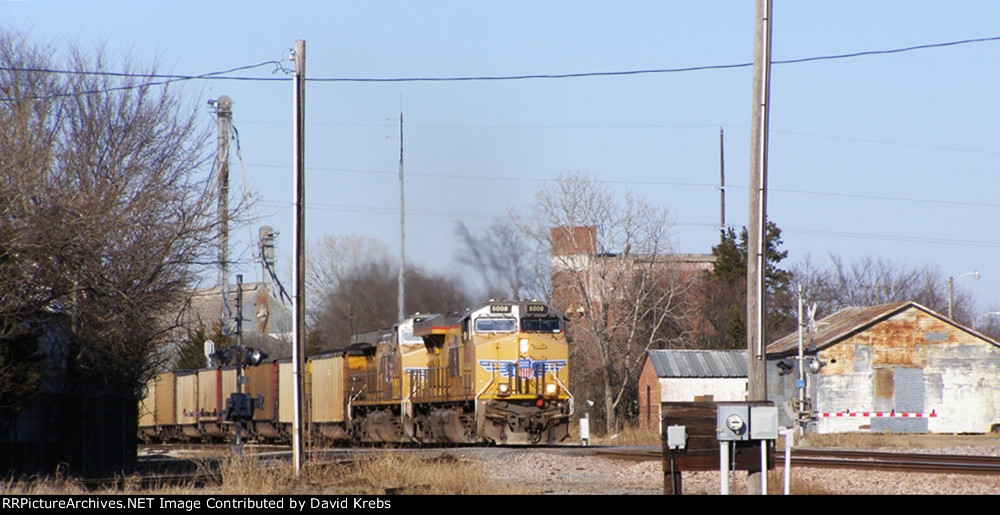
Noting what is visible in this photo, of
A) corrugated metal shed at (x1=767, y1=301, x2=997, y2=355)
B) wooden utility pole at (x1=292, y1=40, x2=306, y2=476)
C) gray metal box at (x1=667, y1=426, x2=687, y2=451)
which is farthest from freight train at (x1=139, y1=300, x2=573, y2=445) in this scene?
corrugated metal shed at (x1=767, y1=301, x2=997, y2=355)

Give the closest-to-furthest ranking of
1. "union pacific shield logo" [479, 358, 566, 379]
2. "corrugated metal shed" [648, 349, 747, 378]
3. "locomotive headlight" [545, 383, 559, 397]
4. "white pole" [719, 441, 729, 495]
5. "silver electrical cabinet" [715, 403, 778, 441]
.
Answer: "white pole" [719, 441, 729, 495], "silver electrical cabinet" [715, 403, 778, 441], "union pacific shield logo" [479, 358, 566, 379], "locomotive headlight" [545, 383, 559, 397], "corrugated metal shed" [648, 349, 747, 378]

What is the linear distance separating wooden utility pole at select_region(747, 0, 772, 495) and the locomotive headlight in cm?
1254

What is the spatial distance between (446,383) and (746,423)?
53.8ft

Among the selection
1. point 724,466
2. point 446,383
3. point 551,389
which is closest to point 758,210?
point 724,466

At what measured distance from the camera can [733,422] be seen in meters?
12.1

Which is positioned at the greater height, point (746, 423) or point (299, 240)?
point (299, 240)

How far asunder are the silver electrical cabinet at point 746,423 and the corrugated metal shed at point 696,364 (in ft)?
96.5

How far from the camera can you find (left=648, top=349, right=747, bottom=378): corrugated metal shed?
1646 inches

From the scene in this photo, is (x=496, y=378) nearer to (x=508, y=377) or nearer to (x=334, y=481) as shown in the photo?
(x=508, y=377)

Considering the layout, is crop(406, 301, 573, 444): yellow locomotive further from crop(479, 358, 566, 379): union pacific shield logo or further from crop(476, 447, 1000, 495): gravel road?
crop(476, 447, 1000, 495): gravel road

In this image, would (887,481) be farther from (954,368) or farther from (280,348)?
(280,348)

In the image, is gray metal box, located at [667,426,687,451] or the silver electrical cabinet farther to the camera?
Result: gray metal box, located at [667,426,687,451]

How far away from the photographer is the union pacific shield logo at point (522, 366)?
25.9 meters
